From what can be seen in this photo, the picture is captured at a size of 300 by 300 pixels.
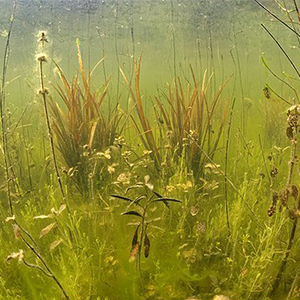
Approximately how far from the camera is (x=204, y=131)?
3441 millimetres

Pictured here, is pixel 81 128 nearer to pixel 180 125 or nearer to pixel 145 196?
pixel 180 125

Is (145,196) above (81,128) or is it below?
below

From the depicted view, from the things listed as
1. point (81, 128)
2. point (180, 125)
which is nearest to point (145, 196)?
point (180, 125)

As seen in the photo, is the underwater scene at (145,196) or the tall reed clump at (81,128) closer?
the underwater scene at (145,196)

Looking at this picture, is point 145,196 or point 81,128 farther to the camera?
point 81,128

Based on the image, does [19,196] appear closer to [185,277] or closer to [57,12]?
[185,277]

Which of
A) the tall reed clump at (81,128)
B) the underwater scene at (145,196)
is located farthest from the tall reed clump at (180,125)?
the tall reed clump at (81,128)

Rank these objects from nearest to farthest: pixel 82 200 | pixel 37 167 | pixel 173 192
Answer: pixel 173 192 → pixel 82 200 → pixel 37 167

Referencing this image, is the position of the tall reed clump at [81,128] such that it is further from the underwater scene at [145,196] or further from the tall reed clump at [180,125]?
the tall reed clump at [180,125]

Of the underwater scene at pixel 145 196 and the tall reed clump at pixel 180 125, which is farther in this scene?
the tall reed clump at pixel 180 125

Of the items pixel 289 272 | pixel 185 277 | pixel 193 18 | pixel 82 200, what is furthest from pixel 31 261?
pixel 193 18

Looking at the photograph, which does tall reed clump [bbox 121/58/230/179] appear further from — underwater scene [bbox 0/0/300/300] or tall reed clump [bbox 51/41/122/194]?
tall reed clump [bbox 51/41/122/194]

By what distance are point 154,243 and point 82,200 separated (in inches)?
36.7

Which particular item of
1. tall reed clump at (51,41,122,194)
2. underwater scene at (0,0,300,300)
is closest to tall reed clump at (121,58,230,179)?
underwater scene at (0,0,300,300)
